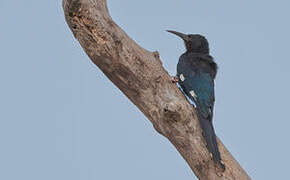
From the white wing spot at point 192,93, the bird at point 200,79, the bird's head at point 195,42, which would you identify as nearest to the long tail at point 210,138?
the bird at point 200,79

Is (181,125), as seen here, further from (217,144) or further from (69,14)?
(69,14)

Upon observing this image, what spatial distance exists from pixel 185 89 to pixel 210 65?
0.59m

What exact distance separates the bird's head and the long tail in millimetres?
1599

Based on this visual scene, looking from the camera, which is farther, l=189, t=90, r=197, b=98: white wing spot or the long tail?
l=189, t=90, r=197, b=98: white wing spot

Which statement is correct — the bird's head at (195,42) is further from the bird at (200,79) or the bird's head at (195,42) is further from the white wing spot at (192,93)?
the white wing spot at (192,93)

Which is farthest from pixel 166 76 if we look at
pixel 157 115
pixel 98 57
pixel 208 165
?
pixel 208 165

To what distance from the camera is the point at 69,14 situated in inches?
131

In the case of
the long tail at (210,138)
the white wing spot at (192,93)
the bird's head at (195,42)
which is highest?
the bird's head at (195,42)

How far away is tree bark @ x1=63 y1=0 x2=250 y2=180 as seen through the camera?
3.28 metres

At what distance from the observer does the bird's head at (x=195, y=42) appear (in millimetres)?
4895

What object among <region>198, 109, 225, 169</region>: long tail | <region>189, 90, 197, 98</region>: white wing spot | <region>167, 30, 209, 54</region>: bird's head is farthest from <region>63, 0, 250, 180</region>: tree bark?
<region>167, 30, 209, 54</region>: bird's head

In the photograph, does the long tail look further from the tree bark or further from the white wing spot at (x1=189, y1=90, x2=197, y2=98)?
the white wing spot at (x1=189, y1=90, x2=197, y2=98)

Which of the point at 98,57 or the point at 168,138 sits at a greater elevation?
the point at 98,57

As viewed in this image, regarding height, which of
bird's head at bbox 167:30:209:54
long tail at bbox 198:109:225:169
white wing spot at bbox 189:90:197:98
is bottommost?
long tail at bbox 198:109:225:169
